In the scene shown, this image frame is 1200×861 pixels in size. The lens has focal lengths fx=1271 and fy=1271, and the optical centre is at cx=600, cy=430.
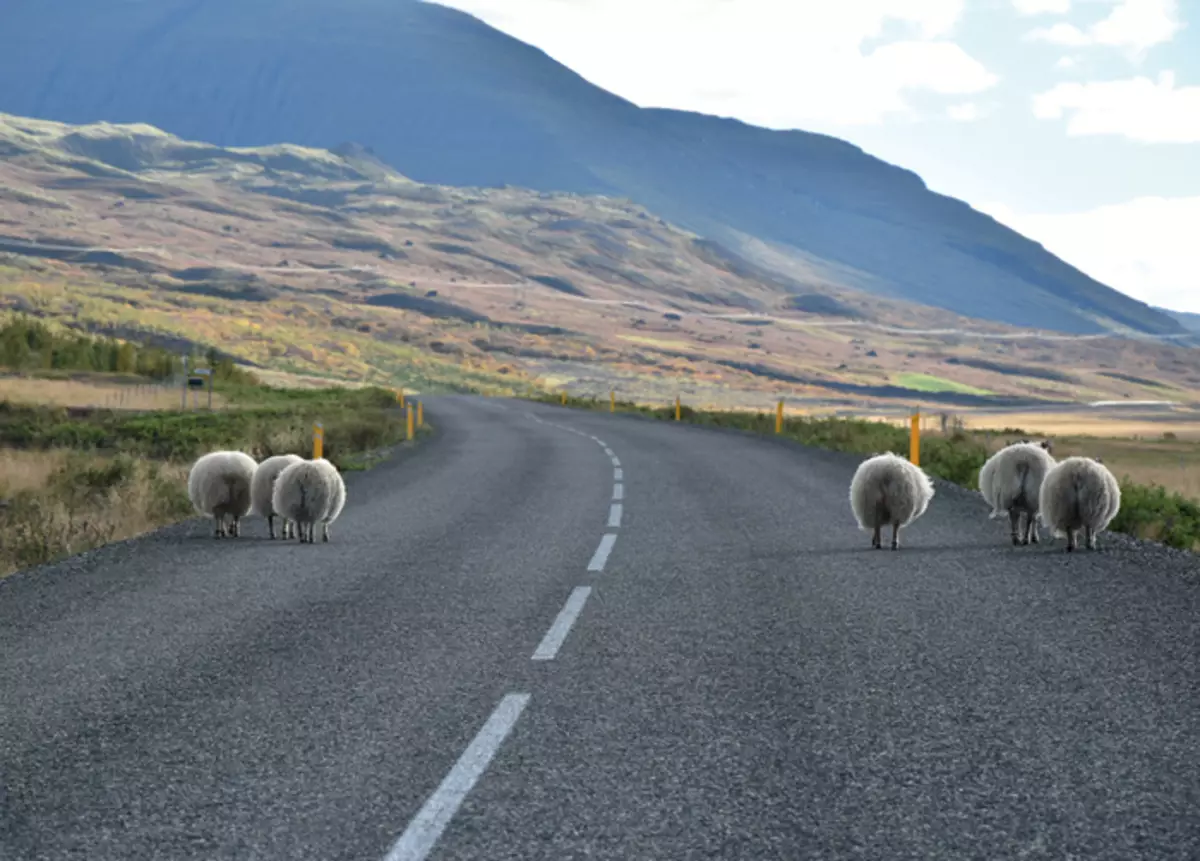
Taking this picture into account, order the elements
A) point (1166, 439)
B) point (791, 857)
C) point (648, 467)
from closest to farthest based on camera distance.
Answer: point (791, 857), point (648, 467), point (1166, 439)

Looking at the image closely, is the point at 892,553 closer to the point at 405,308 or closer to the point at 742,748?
the point at 742,748

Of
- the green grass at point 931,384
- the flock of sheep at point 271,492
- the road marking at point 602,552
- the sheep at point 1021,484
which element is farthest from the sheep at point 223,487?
the green grass at point 931,384

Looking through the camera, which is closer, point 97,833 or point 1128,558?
point 97,833

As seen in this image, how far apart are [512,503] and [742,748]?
10.9 metres

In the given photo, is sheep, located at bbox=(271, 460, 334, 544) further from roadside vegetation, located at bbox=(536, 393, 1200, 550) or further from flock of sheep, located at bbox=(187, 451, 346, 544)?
roadside vegetation, located at bbox=(536, 393, 1200, 550)

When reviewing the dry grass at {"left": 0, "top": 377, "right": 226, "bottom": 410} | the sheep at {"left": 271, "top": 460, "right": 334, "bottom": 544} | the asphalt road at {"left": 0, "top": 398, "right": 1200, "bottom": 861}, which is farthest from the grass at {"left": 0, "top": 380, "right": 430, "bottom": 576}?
the sheep at {"left": 271, "top": 460, "right": 334, "bottom": 544}

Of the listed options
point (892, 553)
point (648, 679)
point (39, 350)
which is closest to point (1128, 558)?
point (892, 553)

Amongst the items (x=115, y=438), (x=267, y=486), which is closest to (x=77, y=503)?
(x=267, y=486)

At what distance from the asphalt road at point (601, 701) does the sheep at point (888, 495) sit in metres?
0.33

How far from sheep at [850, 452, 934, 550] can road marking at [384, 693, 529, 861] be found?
648 centimetres

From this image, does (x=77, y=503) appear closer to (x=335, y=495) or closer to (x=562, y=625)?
(x=335, y=495)

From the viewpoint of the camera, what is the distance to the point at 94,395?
145 ft

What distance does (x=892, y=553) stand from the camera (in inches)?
456

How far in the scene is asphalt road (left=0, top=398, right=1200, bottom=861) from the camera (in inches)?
180
